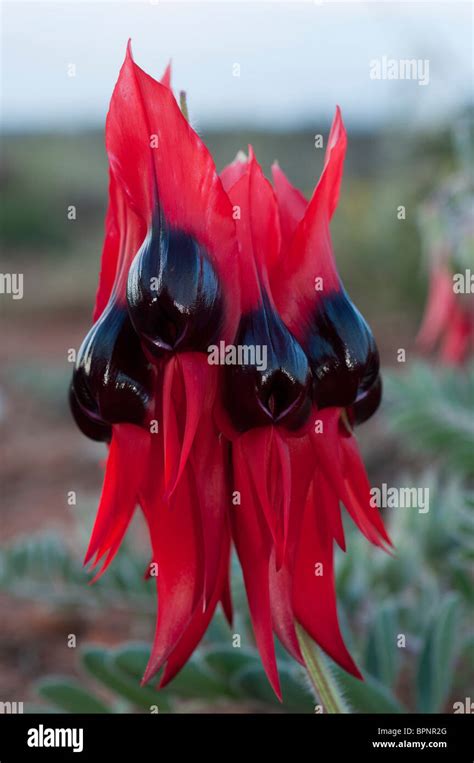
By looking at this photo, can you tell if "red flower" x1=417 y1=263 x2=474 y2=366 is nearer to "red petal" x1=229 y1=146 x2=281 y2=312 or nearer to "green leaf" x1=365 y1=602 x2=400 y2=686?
"green leaf" x1=365 y1=602 x2=400 y2=686

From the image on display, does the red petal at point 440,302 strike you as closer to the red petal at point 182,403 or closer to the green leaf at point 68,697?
the green leaf at point 68,697

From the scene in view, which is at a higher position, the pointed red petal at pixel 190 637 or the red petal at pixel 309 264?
the red petal at pixel 309 264

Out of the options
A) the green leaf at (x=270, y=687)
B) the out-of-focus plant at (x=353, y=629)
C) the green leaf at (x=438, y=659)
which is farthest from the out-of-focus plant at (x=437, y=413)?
the green leaf at (x=270, y=687)

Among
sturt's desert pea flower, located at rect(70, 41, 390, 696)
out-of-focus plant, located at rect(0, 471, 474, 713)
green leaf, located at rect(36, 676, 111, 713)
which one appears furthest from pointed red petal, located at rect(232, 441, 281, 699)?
green leaf, located at rect(36, 676, 111, 713)

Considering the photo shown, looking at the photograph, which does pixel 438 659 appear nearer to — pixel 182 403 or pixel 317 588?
pixel 317 588

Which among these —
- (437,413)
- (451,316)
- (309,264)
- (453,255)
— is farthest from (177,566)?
(451,316)

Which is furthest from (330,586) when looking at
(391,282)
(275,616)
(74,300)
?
(74,300)

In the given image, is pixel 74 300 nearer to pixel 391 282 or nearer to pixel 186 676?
pixel 391 282
